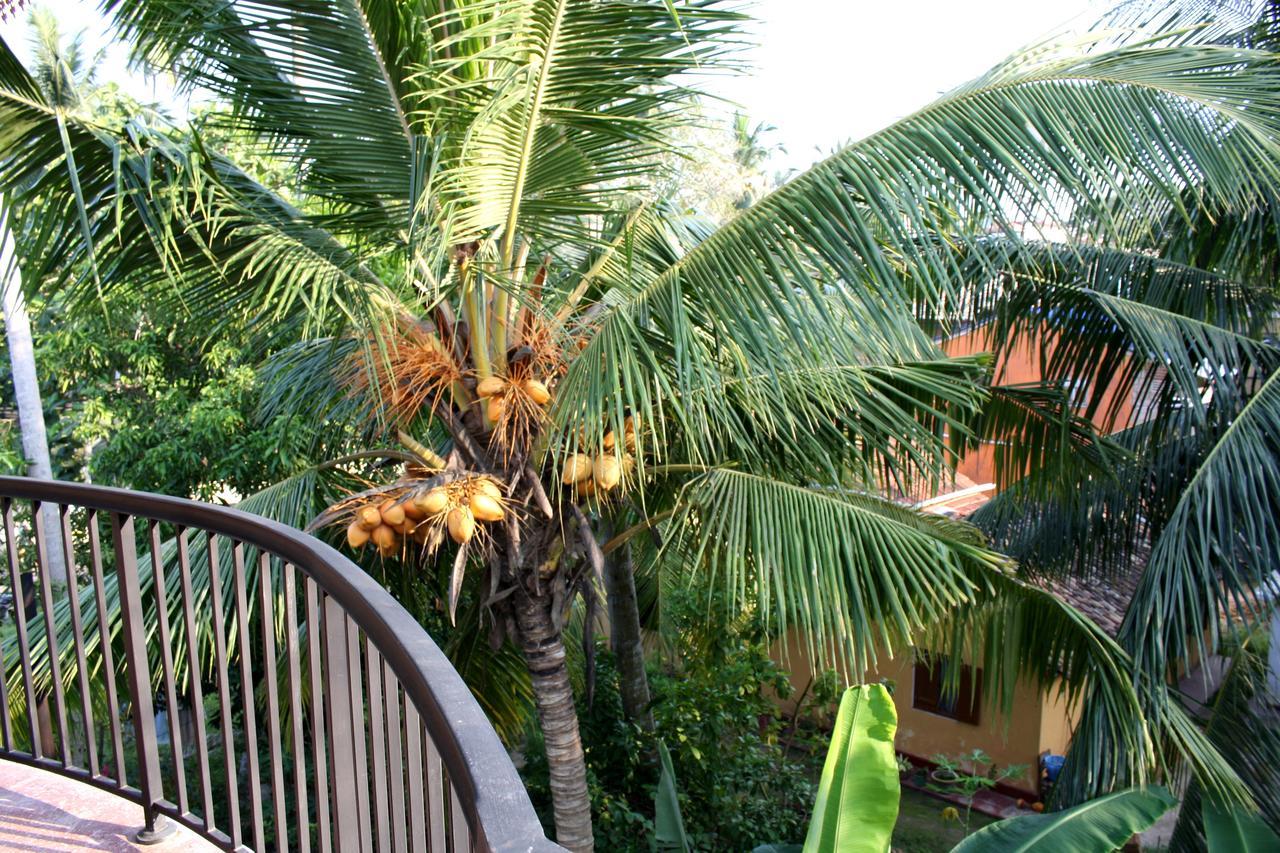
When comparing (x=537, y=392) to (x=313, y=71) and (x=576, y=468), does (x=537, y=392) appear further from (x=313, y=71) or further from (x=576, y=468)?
(x=313, y=71)

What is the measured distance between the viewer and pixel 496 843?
0.83m

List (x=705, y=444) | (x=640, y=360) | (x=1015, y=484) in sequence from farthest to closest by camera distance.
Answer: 1. (x=1015, y=484)
2. (x=705, y=444)
3. (x=640, y=360)

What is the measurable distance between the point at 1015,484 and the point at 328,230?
4.62m

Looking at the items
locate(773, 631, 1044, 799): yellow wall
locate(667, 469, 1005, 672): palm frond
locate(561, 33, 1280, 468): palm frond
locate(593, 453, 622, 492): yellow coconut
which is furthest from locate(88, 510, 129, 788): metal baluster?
locate(773, 631, 1044, 799): yellow wall

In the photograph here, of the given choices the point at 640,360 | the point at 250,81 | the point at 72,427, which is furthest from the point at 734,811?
the point at 72,427

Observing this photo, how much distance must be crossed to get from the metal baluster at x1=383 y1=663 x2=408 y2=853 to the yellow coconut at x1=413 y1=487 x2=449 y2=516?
111 inches

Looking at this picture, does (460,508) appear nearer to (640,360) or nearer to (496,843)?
(640,360)

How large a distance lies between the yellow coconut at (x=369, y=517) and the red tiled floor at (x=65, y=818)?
1.72 metres

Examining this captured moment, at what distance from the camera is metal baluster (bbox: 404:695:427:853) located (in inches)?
53.6

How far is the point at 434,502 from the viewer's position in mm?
4320

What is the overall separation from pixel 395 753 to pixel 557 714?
4.19 m

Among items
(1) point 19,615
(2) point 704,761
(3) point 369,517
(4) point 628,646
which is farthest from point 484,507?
(2) point 704,761

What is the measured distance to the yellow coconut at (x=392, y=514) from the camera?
440 cm

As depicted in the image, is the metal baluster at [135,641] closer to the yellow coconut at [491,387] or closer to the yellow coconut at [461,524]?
the yellow coconut at [461,524]
